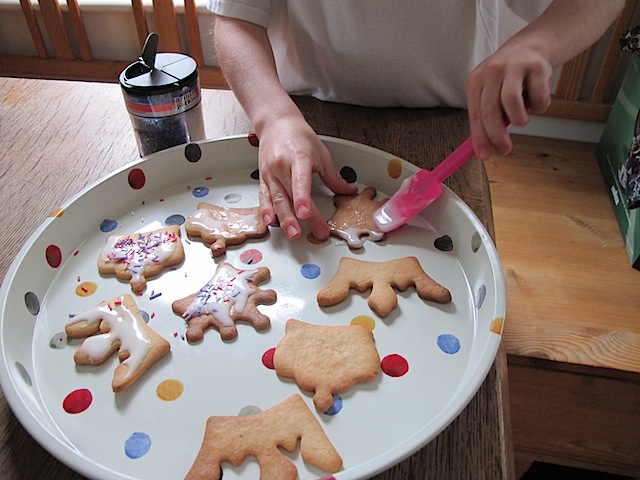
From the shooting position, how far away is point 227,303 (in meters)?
0.57

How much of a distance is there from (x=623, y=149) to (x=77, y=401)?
1.19m

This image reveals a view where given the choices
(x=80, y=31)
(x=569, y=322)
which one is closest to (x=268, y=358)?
(x=569, y=322)

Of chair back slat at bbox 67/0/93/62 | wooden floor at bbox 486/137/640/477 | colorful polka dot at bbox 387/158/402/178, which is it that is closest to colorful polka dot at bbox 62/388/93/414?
colorful polka dot at bbox 387/158/402/178

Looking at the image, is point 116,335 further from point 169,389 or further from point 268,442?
point 268,442

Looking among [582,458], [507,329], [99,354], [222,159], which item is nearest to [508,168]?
[507,329]

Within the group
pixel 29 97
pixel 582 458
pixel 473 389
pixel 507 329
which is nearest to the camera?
pixel 473 389

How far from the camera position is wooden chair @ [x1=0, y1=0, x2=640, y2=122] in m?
1.38

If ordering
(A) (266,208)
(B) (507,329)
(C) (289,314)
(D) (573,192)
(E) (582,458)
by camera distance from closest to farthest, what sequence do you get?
1. (C) (289,314)
2. (A) (266,208)
3. (B) (507,329)
4. (E) (582,458)
5. (D) (573,192)

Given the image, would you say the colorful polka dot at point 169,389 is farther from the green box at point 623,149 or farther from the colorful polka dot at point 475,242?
the green box at point 623,149

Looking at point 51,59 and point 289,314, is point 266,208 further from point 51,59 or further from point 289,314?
point 51,59

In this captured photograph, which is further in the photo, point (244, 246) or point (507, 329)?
point (507, 329)

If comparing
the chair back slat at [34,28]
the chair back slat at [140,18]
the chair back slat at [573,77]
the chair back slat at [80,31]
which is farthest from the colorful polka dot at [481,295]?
the chair back slat at [34,28]

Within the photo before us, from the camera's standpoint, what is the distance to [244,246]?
659mm

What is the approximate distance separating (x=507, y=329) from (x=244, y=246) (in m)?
0.63
